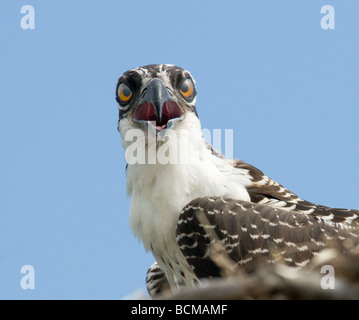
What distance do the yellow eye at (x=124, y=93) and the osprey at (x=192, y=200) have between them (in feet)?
0.04

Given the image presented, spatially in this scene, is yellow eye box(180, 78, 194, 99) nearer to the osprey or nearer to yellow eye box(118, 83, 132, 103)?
the osprey

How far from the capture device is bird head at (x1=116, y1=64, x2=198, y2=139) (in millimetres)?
8156

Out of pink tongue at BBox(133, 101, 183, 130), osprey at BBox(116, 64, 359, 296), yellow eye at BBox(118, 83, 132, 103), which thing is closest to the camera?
osprey at BBox(116, 64, 359, 296)

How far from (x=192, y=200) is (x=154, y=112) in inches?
45.8

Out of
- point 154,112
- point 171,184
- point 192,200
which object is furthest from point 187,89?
point 192,200

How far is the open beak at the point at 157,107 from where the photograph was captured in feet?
26.5

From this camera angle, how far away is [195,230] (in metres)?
7.59

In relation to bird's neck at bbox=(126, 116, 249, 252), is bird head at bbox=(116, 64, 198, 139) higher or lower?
higher

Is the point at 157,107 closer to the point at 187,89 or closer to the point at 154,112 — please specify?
the point at 154,112

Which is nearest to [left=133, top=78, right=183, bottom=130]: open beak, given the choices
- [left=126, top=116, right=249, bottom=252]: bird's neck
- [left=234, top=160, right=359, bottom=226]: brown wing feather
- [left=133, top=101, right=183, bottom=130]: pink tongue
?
[left=133, top=101, right=183, bottom=130]: pink tongue

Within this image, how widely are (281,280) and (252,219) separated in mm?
4657

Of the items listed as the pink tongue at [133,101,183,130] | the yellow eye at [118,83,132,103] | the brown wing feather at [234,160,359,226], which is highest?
the yellow eye at [118,83,132,103]
